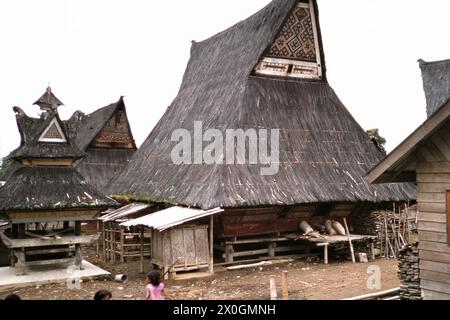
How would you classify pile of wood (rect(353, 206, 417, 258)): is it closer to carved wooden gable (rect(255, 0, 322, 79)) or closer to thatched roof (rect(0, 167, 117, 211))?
carved wooden gable (rect(255, 0, 322, 79))

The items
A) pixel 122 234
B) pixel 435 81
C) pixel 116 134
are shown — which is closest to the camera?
pixel 122 234

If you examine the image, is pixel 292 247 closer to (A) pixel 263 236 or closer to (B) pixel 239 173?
(A) pixel 263 236

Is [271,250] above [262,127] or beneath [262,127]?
beneath

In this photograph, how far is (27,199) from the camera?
14148 mm

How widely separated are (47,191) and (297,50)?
11565 mm

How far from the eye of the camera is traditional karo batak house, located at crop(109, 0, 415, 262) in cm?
1591

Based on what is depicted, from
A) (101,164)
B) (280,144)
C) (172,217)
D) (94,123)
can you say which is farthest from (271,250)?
(94,123)

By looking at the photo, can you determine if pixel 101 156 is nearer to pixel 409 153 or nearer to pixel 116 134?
pixel 116 134

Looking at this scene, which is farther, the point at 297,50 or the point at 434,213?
the point at 297,50

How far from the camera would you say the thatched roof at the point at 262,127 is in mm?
15883

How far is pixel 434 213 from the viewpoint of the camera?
7977 mm

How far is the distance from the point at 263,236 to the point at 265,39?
26.7ft

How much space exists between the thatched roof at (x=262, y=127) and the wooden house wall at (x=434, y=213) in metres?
7.16
